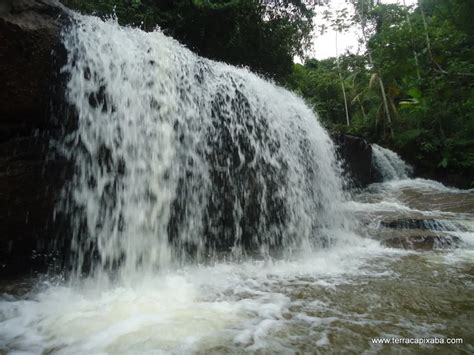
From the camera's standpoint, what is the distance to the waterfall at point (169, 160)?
12.6 ft

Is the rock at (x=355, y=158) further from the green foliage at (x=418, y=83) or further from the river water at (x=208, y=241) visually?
the river water at (x=208, y=241)

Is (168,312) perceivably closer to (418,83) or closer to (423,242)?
(423,242)

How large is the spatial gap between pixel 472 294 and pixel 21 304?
4.04 m

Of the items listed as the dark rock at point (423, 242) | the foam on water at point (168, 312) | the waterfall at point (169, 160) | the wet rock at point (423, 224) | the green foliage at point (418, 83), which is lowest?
the foam on water at point (168, 312)

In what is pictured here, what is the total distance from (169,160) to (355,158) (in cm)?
855

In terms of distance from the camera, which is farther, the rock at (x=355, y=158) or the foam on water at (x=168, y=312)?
the rock at (x=355, y=158)

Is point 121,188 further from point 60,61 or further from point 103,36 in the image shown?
→ point 103,36

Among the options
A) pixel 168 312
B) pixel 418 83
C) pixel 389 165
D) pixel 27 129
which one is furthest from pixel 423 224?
pixel 389 165

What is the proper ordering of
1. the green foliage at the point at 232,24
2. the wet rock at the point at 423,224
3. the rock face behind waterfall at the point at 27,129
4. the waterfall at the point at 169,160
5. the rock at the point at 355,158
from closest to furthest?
the rock face behind waterfall at the point at 27,129 < the waterfall at the point at 169,160 < the wet rock at the point at 423,224 < the green foliage at the point at 232,24 < the rock at the point at 355,158

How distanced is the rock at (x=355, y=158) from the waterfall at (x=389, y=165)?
3.80 ft

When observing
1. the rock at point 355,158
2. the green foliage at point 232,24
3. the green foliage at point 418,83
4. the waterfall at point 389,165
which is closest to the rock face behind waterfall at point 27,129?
the green foliage at point 232,24

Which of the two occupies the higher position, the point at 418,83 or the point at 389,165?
the point at 418,83

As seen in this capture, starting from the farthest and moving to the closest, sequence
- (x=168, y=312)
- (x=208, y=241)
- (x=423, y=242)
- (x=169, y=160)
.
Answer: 1. (x=423, y=242)
2. (x=208, y=241)
3. (x=169, y=160)
4. (x=168, y=312)

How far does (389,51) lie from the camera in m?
8.22
